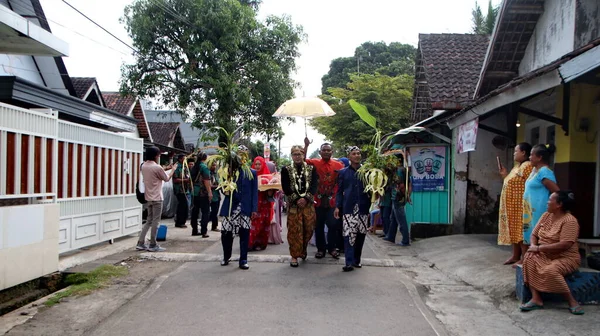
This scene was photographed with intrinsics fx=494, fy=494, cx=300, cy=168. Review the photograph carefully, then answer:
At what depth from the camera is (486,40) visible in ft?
46.4

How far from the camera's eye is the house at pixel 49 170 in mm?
5491

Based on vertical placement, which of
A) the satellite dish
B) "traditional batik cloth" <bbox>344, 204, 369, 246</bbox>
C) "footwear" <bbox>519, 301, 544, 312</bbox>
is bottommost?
"footwear" <bbox>519, 301, 544, 312</bbox>

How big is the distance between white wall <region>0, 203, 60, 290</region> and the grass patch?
0.31 metres

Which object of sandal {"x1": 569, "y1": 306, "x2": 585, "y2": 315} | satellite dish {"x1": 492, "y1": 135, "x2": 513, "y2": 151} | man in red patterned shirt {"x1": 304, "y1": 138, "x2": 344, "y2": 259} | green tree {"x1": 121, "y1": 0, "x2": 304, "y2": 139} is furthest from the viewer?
green tree {"x1": 121, "y1": 0, "x2": 304, "y2": 139}

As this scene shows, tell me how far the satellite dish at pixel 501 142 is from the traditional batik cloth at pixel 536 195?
14.8 feet

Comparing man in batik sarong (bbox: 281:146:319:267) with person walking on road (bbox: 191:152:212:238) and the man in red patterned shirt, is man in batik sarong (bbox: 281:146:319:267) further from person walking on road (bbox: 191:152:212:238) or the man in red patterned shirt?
person walking on road (bbox: 191:152:212:238)

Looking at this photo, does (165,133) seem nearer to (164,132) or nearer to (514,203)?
(164,132)

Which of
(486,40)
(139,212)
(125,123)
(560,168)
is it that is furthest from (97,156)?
(486,40)

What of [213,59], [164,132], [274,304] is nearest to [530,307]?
[274,304]

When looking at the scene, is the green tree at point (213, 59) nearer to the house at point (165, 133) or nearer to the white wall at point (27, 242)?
the house at point (165, 133)

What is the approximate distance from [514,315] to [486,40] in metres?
10.9

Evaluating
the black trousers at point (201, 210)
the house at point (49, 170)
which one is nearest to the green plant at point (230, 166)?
the house at point (49, 170)

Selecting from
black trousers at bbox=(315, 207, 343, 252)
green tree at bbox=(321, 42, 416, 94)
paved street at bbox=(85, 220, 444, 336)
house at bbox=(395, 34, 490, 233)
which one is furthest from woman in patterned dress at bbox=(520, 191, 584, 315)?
green tree at bbox=(321, 42, 416, 94)

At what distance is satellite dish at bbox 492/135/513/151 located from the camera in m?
10.6
